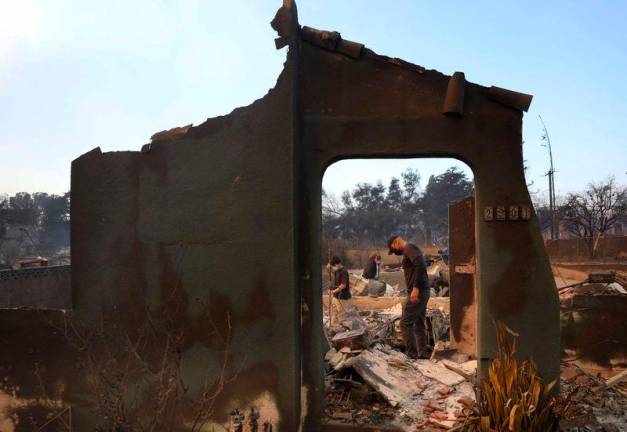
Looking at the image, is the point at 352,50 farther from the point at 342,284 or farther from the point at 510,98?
the point at 342,284

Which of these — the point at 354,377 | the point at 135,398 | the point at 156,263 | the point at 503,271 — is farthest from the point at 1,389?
the point at 503,271

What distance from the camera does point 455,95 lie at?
13.5 ft

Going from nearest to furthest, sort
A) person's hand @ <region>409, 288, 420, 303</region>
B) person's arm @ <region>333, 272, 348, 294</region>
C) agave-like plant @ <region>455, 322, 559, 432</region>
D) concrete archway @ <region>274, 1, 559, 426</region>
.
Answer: agave-like plant @ <region>455, 322, 559, 432</region> < concrete archway @ <region>274, 1, 559, 426</region> < person's hand @ <region>409, 288, 420, 303</region> < person's arm @ <region>333, 272, 348, 294</region>

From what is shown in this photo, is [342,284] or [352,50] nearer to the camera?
[352,50]

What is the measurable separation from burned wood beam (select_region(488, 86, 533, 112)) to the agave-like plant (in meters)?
2.07

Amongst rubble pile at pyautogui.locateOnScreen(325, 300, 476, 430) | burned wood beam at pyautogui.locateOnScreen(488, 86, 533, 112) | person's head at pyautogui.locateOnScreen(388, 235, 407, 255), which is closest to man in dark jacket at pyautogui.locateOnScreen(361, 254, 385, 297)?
person's head at pyautogui.locateOnScreen(388, 235, 407, 255)

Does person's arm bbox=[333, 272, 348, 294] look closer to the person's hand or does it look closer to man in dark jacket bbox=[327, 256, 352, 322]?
man in dark jacket bbox=[327, 256, 352, 322]

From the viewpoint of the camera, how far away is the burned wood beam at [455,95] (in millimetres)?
4094

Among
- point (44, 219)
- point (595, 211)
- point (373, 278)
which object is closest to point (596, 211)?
point (595, 211)

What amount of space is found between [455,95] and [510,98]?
0.48 metres

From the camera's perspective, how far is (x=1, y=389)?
175 inches

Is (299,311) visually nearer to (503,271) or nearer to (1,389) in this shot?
(503,271)

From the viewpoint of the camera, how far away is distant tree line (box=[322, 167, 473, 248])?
163 feet

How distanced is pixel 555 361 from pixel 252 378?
2.74m
